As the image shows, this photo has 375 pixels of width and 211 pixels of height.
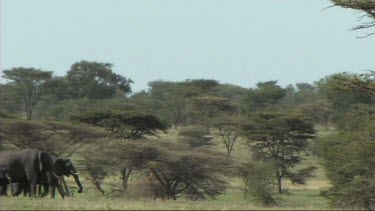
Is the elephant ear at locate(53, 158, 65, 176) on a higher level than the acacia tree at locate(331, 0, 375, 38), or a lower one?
lower

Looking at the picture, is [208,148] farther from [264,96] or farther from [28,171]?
[28,171]

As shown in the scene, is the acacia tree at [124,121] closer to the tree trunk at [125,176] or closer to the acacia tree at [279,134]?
the tree trunk at [125,176]

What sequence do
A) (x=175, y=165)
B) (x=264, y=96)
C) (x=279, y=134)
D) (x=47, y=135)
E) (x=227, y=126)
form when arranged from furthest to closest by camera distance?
1. (x=264, y=96)
2. (x=227, y=126)
3. (x=279, y=134)
4. (x=47, y=135)
5. (x=175, y=165)

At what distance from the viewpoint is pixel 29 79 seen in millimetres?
56906

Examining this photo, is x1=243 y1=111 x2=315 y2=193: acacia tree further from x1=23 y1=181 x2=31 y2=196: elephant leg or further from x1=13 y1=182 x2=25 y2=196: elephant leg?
x1=13 y1=182 x2=25 y2=196: elephant leg

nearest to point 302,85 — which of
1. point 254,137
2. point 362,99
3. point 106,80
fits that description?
point 106,80

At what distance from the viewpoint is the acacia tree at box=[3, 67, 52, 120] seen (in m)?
56.7

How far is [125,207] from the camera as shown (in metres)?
10.2

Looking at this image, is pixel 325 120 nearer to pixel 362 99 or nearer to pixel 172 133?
pixel 362 99

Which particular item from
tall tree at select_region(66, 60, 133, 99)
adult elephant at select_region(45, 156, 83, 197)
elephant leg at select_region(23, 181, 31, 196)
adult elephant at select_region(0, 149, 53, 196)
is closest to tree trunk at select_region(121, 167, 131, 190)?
adult elephant at select_region(45, 156, 83, 197)

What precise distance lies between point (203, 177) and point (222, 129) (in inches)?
802

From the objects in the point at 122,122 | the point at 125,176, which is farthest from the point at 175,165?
the point at 122,122

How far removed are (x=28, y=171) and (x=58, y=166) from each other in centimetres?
136

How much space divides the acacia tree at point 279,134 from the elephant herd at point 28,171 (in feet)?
73.9
